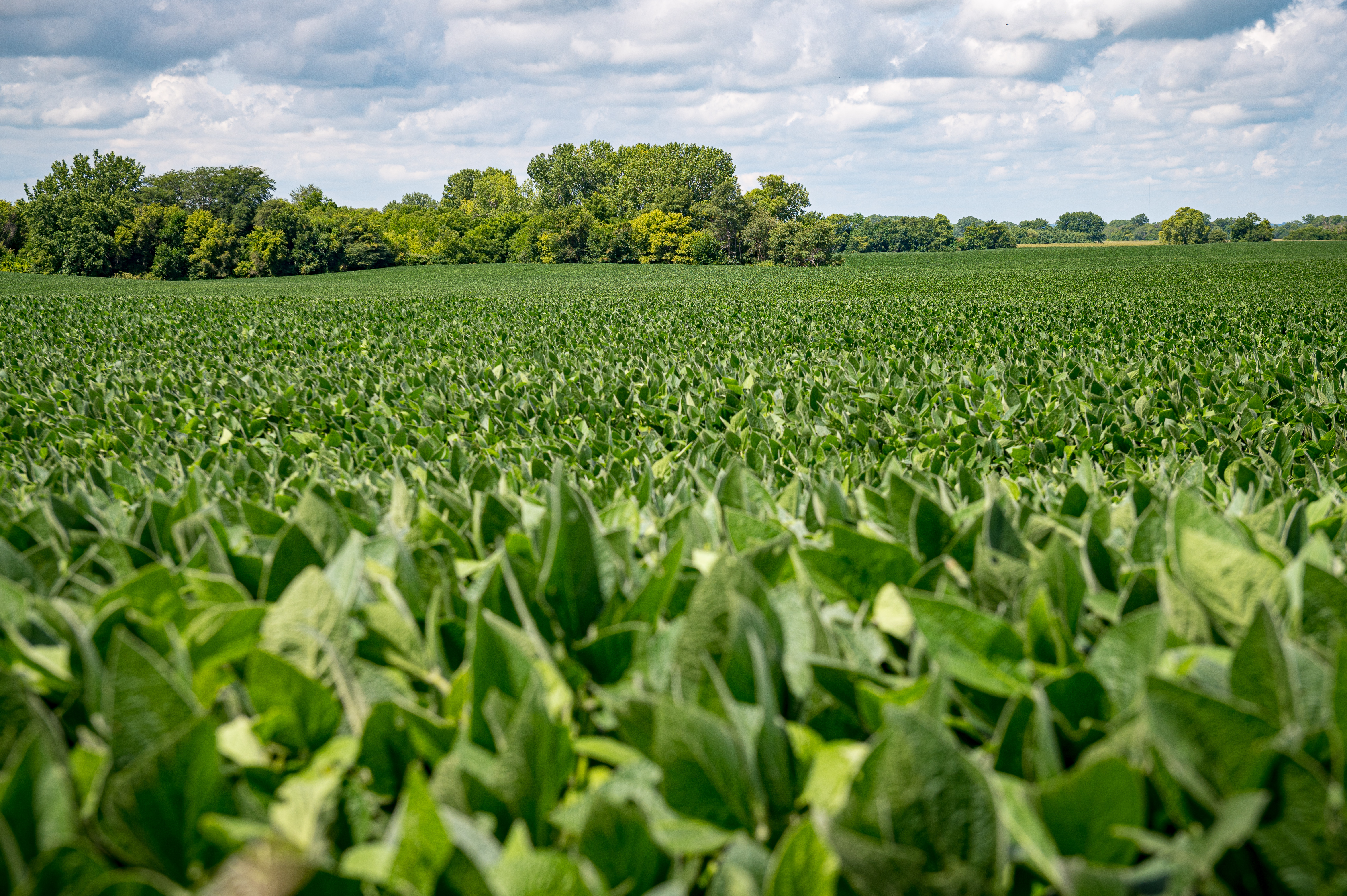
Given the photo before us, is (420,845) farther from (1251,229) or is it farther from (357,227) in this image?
(1251,229)

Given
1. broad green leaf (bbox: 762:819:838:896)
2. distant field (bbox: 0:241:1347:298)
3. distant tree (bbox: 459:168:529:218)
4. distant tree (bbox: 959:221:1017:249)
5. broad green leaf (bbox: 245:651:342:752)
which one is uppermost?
distant tree (bbox: 459:168:529:218)

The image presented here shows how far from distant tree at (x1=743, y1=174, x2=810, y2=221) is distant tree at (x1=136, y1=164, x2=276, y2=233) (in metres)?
69.7

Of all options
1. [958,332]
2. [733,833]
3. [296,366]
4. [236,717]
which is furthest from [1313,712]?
[958,332]

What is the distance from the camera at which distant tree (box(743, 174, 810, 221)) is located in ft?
412

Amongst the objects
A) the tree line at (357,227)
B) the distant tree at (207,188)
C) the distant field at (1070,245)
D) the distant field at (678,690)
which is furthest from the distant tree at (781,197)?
the distant field at (678,690)

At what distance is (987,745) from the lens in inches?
42.1

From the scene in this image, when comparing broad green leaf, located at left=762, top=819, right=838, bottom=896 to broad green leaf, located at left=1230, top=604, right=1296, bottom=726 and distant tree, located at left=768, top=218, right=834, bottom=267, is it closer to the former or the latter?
broad green leaf, located at left=1230, top=604, right=1296, bottom=726

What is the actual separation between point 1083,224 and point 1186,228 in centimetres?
5940

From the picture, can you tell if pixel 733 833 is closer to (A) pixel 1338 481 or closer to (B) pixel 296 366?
(A) pixel 1338 481

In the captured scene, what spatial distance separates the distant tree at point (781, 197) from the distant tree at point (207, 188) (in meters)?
69.7

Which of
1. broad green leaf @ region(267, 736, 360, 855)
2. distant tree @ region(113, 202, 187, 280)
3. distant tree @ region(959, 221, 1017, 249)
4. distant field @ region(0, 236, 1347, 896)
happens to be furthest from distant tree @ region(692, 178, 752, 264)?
broad green leaf @ region(267, 736, 360, 855)

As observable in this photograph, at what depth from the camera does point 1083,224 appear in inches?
7677

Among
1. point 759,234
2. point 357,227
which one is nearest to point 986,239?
point 759,234

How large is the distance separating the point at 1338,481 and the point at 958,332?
10.1 metres
